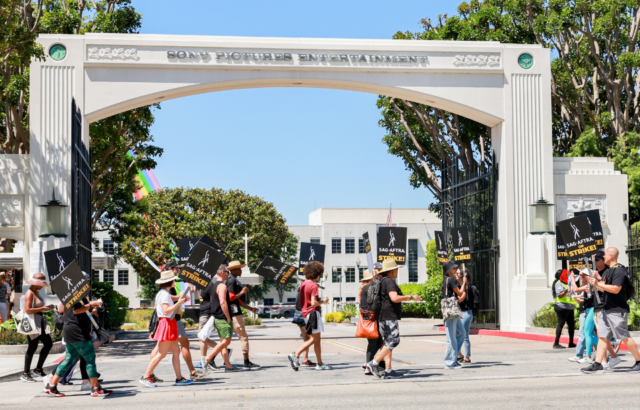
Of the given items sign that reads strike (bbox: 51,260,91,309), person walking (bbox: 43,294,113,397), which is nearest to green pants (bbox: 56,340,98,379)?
person walking (bbox: 43,294,113,397)

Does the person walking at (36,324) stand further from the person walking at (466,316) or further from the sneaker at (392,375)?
the person walking at (466,316)

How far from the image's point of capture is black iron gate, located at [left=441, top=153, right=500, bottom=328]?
72.7 feet

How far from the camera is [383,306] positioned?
37.2ft

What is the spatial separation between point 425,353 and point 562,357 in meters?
2.77

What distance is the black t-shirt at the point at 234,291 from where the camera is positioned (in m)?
12.9

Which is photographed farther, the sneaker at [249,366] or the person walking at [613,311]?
the sneaker at [249,366]

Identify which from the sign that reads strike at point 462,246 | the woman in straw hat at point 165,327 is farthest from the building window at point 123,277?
the woman in straw hat at point 165,327

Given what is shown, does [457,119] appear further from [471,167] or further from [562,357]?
[562,357]

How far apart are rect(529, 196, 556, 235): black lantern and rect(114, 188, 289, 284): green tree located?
36900 millimetres

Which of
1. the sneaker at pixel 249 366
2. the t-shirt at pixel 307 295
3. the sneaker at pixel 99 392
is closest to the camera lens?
the sneaker at pixel 99 392

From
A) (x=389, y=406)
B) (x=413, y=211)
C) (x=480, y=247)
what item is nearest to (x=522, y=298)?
(x=480, y=247)

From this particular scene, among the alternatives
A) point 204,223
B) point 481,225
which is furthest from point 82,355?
point 204,223

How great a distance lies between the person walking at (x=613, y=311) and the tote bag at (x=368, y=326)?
3.17 metres

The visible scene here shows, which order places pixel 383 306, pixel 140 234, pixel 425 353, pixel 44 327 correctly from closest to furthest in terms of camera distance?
pixel 383 306
pixel 44 327
pixel 425 353
pixel 140 234
